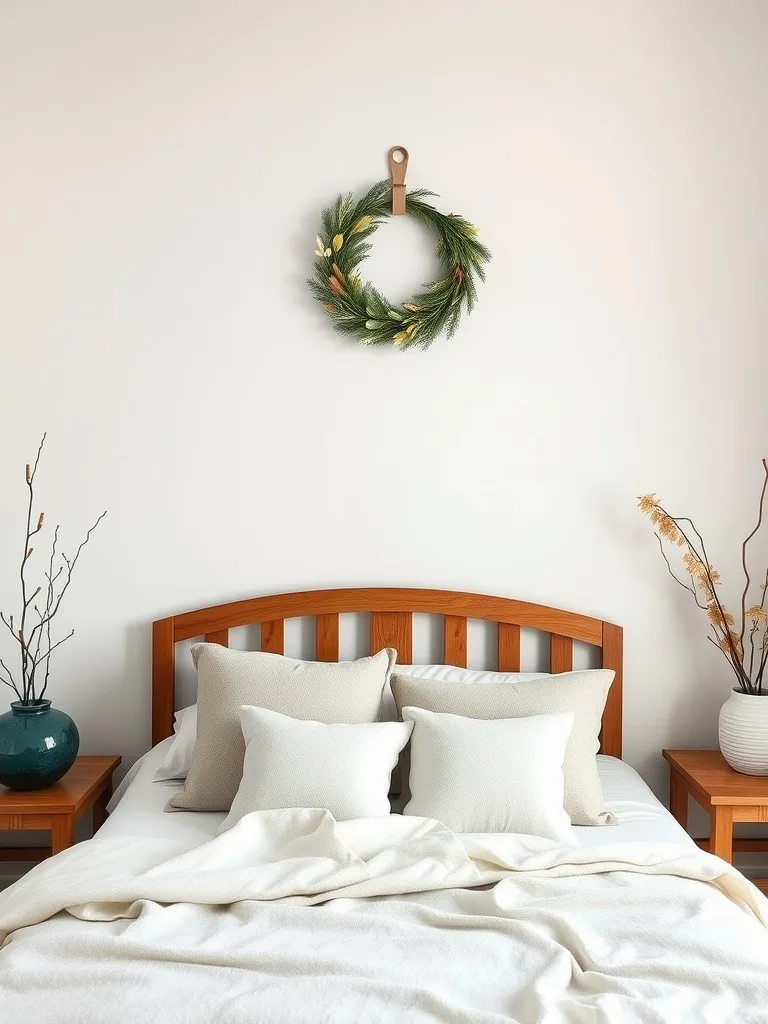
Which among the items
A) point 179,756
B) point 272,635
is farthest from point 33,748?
point 272,635

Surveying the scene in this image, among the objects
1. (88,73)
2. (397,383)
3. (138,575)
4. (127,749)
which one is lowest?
(127,749)

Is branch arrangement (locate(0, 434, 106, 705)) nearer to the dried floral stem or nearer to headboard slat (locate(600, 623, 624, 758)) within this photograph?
headboard slat (locate(600, 623, 624, 758))

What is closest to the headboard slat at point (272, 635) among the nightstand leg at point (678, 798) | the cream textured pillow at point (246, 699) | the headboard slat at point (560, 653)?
the cream textured pillow at point (246, 699)

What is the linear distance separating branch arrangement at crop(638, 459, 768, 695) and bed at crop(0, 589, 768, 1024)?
656mm

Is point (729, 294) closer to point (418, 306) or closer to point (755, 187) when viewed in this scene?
point (755, 187)

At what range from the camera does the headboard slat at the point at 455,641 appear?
2.68m

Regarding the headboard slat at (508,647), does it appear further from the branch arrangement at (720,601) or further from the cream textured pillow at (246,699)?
the branch arrangement at (720,601)

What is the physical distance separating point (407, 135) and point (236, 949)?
219cm

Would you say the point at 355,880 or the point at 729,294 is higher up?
the point at 729,294

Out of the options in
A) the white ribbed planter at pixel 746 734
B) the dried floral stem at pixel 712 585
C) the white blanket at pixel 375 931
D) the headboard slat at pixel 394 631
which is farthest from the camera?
the headboard slat at pixel 394 631

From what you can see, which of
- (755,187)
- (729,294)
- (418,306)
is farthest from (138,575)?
(755,187)

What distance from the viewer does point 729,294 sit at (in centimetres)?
272

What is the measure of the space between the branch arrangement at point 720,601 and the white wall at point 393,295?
6 cm

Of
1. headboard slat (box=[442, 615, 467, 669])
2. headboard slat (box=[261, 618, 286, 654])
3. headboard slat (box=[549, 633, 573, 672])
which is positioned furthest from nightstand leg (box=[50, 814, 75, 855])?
headboard slat (box=[549, 633, 573, 672])
